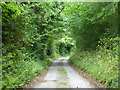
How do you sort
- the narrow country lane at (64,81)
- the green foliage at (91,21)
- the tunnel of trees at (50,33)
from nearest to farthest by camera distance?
the tunnel of trees at (50,33) < the narrow country lane at (64,81) < the green foliage at (91,21)

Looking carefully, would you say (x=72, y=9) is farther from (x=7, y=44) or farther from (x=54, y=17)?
(x=7, y=44)

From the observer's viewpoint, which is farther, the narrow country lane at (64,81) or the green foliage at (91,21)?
the green foliage at (91,21)

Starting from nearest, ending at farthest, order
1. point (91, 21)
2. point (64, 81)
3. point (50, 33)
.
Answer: point (64, 81)
point (91, 21)
point (50, 33)

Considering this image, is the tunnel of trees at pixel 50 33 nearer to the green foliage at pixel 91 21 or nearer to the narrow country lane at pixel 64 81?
the green foliage at pixel 91 21

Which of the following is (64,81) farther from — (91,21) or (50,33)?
(50,33)

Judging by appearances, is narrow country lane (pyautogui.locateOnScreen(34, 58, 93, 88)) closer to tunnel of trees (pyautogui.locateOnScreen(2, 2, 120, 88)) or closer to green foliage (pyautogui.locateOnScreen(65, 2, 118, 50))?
tunnel of trees (pyautogui.locateOnScreen(2, 2, 120, 88))

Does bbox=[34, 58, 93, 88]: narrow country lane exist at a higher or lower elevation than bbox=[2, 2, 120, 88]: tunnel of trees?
lower

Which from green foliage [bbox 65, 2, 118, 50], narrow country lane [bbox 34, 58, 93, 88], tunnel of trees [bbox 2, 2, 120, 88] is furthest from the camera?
green foliage [bbox 65, 2, 118, 50]

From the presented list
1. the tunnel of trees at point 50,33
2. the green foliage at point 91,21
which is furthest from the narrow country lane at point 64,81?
the green foliage at point 91,21

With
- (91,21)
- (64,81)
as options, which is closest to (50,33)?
(91,21)

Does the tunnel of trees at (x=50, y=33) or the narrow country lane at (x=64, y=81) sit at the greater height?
the tunnel of trees at (x=50, y=33)

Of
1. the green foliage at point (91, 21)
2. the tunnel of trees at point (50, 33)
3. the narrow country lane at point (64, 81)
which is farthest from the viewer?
the green foliage at point (91, 21)

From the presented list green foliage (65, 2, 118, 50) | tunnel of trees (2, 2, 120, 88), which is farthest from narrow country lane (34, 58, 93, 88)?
green foliage (65, 2, 118, 50)

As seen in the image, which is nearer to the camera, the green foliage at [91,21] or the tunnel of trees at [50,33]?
the tunnel of trees at [50,33]
